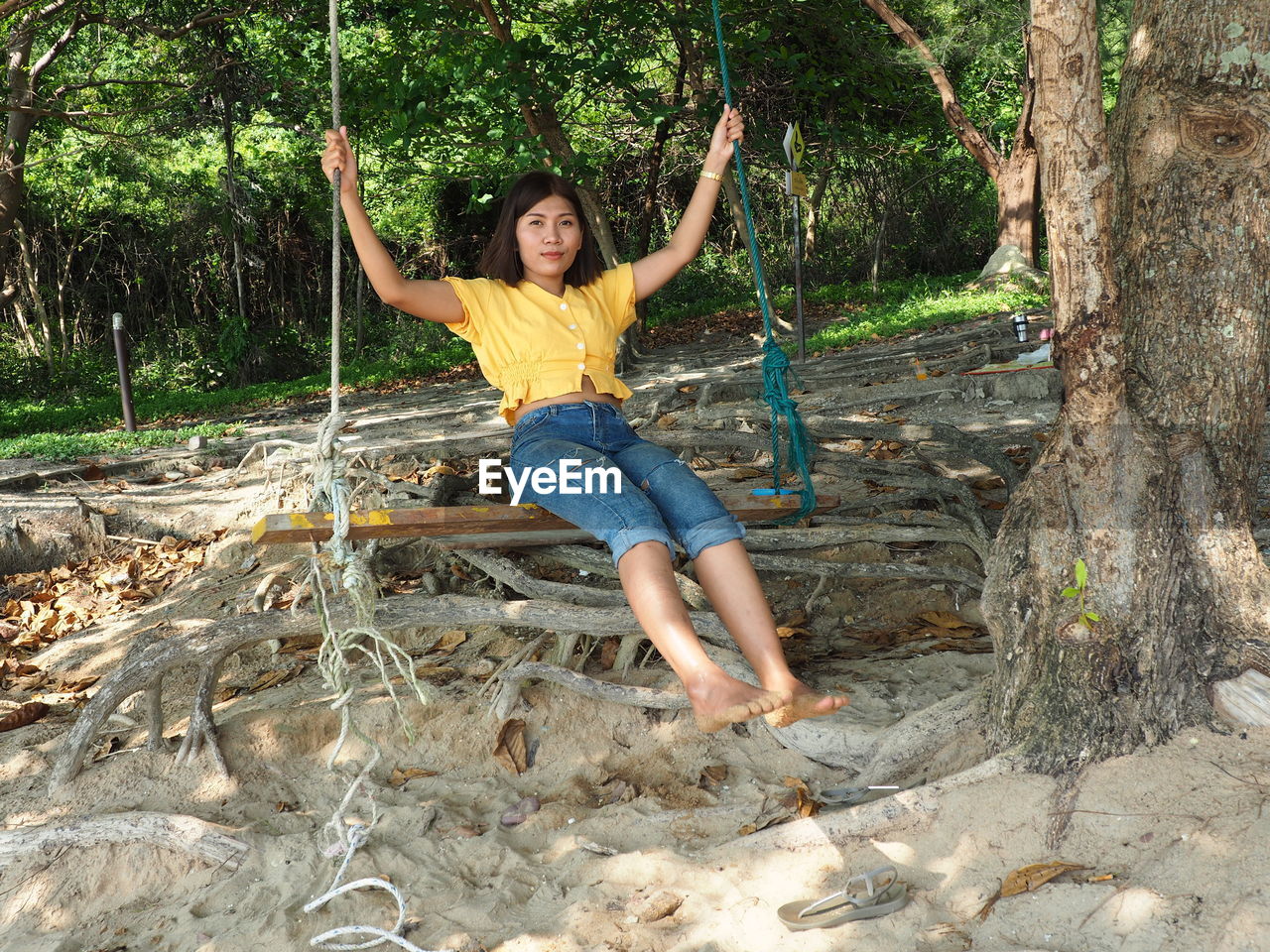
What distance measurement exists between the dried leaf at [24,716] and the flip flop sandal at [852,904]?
2.38 meters

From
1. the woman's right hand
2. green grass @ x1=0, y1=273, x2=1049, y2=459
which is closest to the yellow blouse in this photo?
the woman's right hand

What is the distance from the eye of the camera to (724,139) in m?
2.85

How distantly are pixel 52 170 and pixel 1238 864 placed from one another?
13535mm

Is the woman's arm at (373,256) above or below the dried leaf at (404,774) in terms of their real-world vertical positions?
above

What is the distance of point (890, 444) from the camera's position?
4695mm

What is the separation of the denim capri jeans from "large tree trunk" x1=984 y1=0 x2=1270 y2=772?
678 mm

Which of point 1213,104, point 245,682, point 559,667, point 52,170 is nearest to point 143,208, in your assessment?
point 52,170

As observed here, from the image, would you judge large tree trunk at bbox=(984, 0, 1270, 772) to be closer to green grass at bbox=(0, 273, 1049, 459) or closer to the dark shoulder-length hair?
the dark shoulder-length hair

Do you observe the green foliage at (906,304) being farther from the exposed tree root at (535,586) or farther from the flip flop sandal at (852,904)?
the flip flop sandal at (852,904)

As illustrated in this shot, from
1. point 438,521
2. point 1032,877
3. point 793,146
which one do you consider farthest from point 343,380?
point 1032,877

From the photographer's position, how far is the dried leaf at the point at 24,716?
9.84 feet

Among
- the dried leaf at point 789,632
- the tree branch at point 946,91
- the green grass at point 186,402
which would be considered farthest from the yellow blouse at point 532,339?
the tree branch at point 946,91

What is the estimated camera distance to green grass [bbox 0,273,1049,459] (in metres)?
8.77

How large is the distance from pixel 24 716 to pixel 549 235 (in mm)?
2135
